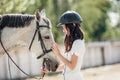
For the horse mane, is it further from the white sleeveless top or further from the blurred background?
the blurred background

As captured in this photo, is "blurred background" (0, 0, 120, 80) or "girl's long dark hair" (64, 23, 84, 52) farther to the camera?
"blurred background" (0, 0, 120, 80)

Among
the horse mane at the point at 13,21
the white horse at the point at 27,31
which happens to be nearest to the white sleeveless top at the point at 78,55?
the white horse at the point at 27,31

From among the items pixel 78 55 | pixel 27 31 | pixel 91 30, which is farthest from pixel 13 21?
pixel 91 30

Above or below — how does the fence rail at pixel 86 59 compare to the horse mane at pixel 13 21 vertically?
below

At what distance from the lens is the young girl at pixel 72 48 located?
13.2 ft

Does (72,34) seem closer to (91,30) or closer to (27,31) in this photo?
(27,31)

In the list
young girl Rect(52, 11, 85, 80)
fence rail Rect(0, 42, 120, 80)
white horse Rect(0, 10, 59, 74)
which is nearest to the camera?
young girl Rect(52, 11, 85, 80)

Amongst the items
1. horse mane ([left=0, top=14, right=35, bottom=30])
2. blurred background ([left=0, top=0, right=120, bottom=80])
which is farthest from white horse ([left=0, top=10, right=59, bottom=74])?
blurred background ([left=0, top=0, right=120, bottom=80])

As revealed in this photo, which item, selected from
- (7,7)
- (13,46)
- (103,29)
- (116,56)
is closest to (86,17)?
(116,56)

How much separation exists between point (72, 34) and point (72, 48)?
0.18 meters

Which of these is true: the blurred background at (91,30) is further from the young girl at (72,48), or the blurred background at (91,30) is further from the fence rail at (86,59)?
the young girl at (72,48)

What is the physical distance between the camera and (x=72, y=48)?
407 cm

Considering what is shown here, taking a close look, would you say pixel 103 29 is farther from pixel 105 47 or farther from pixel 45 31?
pixel 45 31

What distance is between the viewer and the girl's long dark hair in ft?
13.5
